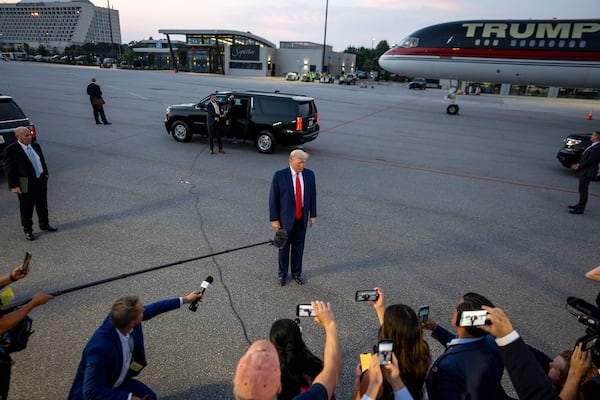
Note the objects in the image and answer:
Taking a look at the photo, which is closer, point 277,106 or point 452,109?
point 277,106

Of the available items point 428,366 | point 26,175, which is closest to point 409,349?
point 428,366

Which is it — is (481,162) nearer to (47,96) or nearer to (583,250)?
(583,250)

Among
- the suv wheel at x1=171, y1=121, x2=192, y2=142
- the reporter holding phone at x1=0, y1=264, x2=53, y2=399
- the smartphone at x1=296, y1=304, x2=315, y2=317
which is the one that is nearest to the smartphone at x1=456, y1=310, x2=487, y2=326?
the smartphone at x1=296, y1=304, x2=315, y2=317

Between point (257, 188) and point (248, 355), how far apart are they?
7.11 m

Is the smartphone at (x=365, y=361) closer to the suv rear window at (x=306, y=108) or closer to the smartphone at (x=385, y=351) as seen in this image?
the smartphone at (x=385, y=351)

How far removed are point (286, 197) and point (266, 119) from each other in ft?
25.0

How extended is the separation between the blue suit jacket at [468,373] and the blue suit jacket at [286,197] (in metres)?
2.90

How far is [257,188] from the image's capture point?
28.3ft

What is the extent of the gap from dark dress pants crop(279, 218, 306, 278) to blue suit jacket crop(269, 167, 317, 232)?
10cm

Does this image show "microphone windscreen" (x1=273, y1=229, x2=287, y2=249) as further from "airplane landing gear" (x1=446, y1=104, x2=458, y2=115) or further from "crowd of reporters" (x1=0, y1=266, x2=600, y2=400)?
"airplane landing gear" (x1=446, y1=104, x2=458, y2=115)

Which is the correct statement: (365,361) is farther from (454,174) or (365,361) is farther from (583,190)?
(454,174)

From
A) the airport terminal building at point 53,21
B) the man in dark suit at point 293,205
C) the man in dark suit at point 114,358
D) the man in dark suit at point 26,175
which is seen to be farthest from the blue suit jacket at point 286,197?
the airport terminal building at point 53,21

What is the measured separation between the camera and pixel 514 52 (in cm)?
2028

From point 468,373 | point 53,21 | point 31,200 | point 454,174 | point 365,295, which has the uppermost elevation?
point 53,21
